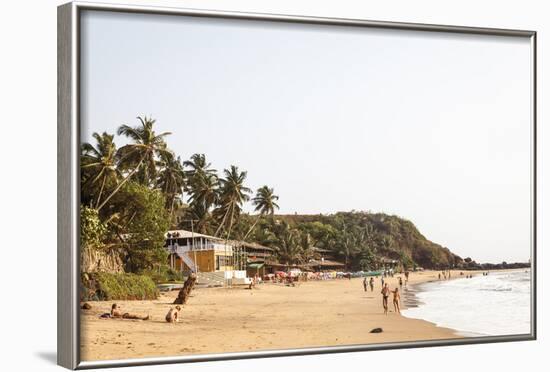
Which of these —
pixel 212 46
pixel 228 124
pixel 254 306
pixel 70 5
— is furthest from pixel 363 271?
pixel 70 5

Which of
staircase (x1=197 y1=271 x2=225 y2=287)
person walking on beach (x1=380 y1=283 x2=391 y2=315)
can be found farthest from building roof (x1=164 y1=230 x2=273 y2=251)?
person walking on beach (x1=380 y1=283 x2=391 y2=315)

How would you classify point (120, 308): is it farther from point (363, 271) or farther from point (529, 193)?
point (529, 193)

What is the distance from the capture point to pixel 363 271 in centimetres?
1270

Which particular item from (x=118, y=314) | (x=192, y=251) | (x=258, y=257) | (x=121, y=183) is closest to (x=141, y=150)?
(x=121, y=183)

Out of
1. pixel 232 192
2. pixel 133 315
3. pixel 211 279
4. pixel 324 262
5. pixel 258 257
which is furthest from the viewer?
pixel 324 262

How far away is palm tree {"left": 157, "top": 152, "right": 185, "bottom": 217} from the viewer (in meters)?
11.7

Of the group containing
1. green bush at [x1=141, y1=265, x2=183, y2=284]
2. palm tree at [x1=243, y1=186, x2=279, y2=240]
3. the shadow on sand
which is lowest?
the shadow on sand

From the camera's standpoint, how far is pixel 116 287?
1148 centimetres

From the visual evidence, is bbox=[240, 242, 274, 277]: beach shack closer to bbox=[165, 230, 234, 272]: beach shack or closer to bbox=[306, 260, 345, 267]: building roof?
bbox=[165, 230, 234, 272]: beach shack

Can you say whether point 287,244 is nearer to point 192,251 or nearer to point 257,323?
point 257,323

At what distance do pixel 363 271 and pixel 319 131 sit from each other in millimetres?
1678

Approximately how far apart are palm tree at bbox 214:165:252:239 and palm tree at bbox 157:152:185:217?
45 cm

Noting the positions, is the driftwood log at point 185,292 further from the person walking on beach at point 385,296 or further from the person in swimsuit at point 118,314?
the person walking on beach at point 385,296

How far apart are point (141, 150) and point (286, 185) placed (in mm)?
1750
